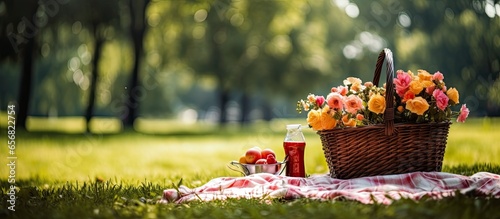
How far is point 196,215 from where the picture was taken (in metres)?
2.95

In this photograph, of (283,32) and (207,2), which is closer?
(207,2)

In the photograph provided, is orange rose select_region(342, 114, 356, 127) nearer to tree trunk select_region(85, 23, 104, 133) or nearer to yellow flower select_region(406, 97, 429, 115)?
yellow flower select_region(406, 97, 429, 115)

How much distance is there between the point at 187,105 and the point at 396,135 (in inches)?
1757

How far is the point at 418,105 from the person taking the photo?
385 cm

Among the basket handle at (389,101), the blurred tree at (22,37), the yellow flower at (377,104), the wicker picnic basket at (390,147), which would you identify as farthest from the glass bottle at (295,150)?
the blurred tree at (22,37)

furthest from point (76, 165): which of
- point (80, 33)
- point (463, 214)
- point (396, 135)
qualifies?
point (80, 33)

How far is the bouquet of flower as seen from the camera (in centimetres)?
391

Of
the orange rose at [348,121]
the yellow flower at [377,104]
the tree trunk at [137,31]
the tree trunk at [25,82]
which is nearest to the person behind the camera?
the yellow flower at [377,104]

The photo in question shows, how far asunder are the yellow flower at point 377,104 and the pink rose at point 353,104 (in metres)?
0.09

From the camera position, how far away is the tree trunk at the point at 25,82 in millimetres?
13008

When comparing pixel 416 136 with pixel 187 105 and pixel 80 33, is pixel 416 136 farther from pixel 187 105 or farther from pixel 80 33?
pixel 187 105

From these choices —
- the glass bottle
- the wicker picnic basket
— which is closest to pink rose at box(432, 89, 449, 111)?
the wicker picnic basket

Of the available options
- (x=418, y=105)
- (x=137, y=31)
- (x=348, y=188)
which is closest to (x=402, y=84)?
(x=418, y=105)

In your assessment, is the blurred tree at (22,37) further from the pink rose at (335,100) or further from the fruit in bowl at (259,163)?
the pink rose at (335,100)
